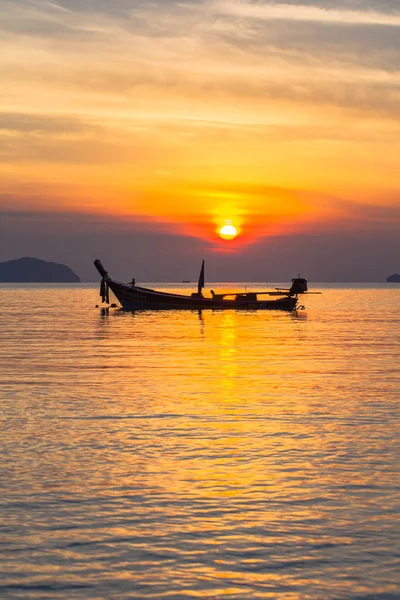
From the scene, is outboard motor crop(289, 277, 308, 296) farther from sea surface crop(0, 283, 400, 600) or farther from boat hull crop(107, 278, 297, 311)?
sea surface crop(0, 283, 400, 600)

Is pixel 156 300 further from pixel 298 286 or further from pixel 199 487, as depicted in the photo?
pixel 199 487

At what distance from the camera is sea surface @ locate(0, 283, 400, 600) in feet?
35.7

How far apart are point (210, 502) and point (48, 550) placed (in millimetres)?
3464

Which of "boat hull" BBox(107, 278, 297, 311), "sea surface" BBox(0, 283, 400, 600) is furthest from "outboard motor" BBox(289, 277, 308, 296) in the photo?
"sea surface" BBox(0, 283, 400, 600)

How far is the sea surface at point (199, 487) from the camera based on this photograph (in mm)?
10867

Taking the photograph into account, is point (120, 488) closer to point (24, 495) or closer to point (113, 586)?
point (24, 495)

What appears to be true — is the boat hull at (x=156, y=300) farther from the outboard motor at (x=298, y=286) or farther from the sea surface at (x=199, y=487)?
the sea surface at (x=199, y=487)

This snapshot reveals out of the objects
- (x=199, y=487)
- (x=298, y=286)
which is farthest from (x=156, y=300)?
(x=199, y=487)

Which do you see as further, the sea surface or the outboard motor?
the outboard motor

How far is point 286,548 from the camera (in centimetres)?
1192

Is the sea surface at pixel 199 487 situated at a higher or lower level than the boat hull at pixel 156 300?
lower

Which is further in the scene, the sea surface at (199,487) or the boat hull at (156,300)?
the boat hull at (156,300)

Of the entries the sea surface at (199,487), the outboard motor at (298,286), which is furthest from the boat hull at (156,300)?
the sea surface at (199,487)

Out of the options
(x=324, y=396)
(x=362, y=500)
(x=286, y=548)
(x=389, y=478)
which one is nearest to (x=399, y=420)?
(x=324, y=396)
